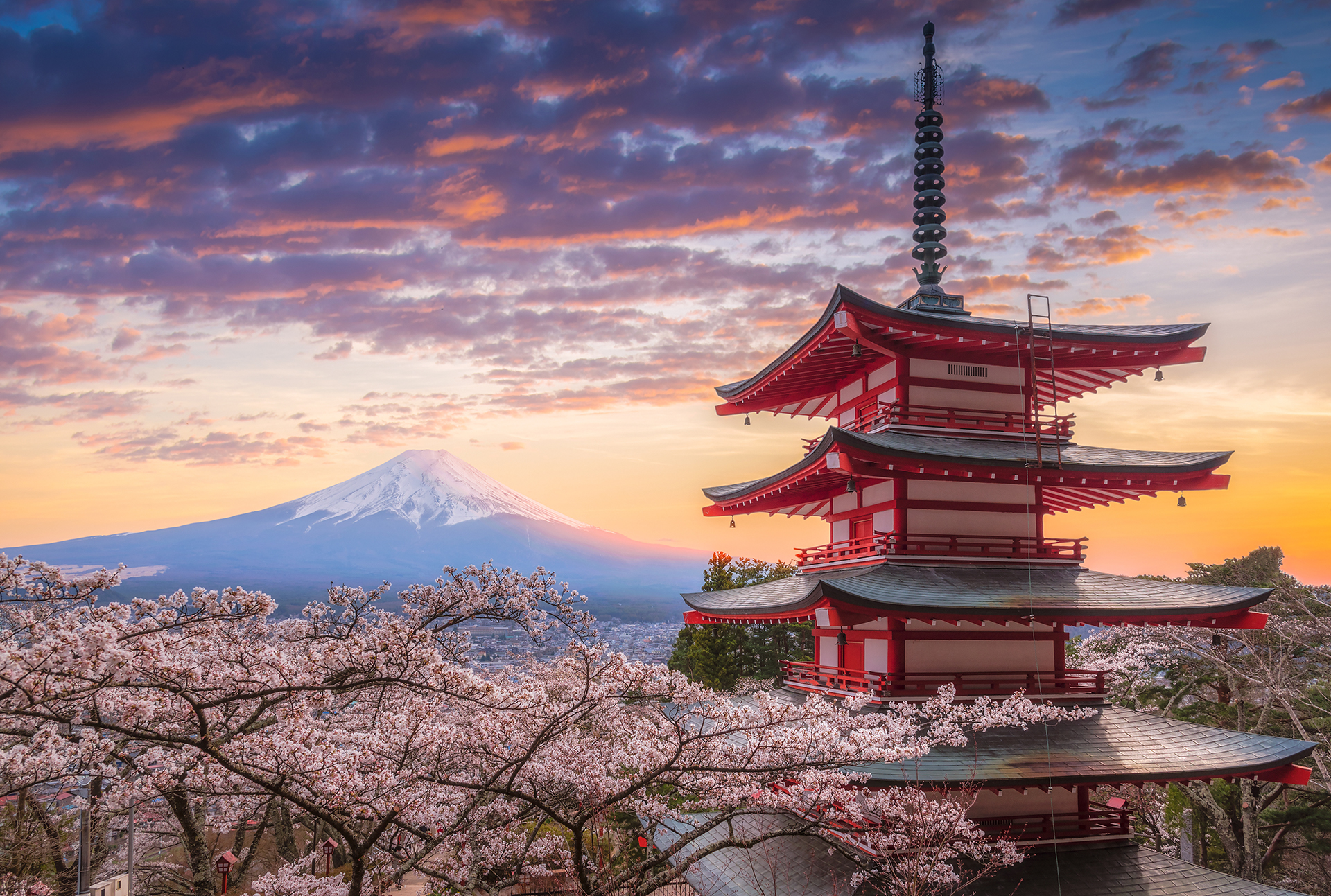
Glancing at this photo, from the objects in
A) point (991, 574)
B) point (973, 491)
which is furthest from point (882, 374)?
point (991, 574)

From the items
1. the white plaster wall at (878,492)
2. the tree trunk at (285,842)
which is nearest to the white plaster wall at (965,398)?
the white plaster wall at (878,492)

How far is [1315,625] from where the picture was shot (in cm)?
1942

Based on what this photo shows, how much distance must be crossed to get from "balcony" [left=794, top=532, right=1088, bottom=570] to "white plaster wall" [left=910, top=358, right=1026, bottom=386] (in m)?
2.92

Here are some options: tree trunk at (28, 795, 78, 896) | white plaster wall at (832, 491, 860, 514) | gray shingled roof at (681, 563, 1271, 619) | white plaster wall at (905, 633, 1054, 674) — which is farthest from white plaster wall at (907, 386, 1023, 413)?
tree trunk at (28, 795, 78, 896)

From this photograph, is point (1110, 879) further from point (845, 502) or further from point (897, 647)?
point (845, 502)

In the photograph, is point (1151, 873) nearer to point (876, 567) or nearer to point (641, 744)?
point (876, 567)

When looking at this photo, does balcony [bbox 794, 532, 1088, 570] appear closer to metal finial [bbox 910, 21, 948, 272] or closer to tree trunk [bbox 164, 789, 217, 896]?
metal finial [bbox 910, 21, 948, 272]

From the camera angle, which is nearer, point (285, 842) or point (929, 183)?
point (929, 183)

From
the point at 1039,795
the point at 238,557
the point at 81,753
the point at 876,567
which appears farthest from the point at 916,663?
the point at 238,557

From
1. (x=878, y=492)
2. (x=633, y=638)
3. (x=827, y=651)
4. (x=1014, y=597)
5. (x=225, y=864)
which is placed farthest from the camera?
(x=633, y=638)

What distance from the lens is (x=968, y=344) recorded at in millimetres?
13766

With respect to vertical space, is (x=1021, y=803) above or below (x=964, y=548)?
below

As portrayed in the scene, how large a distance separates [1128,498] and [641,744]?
1059cm

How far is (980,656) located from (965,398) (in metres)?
4.66
